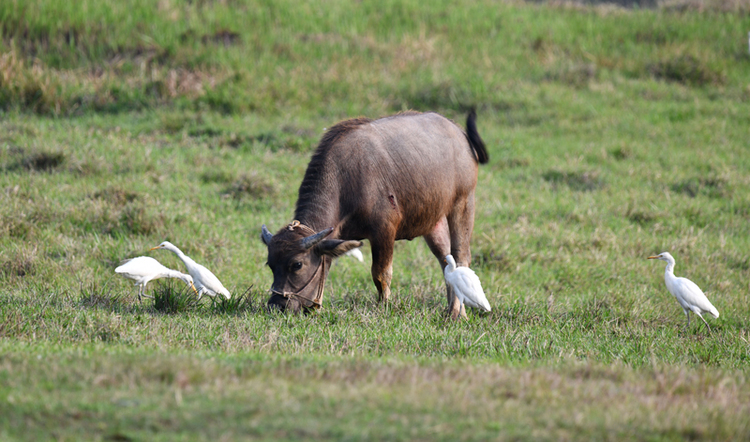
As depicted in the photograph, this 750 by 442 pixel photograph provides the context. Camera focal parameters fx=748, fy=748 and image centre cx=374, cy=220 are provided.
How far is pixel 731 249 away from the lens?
376 inches

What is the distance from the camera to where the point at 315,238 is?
6.18 metres

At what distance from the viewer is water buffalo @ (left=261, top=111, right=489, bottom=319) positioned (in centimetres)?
641

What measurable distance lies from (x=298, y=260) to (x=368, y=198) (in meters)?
0.89

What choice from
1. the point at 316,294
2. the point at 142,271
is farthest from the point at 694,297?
the point at 142,271

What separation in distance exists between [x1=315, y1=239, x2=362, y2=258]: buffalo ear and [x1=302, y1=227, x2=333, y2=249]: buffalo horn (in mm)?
80

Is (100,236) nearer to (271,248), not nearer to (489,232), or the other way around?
(271,248)

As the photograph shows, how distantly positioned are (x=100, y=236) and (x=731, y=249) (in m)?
7.82

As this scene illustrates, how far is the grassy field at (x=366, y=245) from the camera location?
13.1ft

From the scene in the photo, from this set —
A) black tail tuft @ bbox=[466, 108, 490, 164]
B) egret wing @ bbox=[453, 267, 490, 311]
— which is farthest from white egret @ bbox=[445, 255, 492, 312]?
black tail tuft @ bbox=[466, 108, 490, 164]

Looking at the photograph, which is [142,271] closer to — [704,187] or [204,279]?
[204,279]

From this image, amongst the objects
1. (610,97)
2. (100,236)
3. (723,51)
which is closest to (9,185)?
(100,236)

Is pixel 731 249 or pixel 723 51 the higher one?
pixel 723 51

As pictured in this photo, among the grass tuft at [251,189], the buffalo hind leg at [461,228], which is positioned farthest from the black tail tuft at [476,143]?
the grass tuft at [251,189]

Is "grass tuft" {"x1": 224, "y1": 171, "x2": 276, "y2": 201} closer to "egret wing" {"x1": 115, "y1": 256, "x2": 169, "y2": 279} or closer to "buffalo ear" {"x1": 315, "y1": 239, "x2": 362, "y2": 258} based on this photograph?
"egret wing" {"x1": 115, "y1": 256, "x2": 169, "y2": 279}
